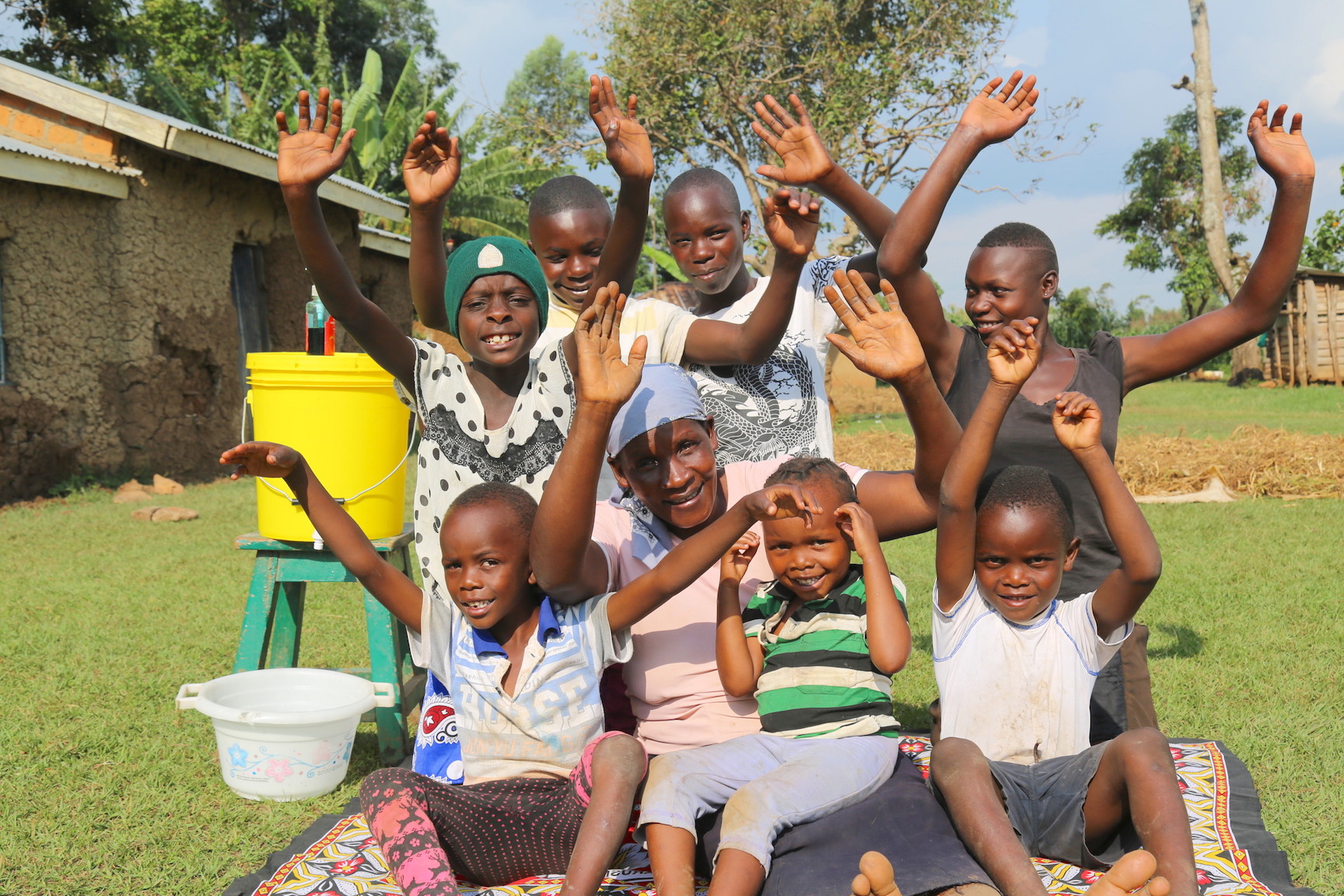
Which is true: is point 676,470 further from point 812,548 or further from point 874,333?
point 874,333

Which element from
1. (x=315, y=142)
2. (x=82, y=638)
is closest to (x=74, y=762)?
(x=82, y=638)

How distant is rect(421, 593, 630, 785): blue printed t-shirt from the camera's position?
261cm

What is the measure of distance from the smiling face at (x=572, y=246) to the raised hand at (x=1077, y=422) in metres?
1.49

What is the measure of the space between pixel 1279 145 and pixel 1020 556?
1363mm

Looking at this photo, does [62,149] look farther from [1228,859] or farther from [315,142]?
[1228,859]

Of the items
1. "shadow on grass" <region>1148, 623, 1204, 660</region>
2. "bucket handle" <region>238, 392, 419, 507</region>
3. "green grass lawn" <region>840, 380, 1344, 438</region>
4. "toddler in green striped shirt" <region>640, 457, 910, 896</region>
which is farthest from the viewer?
"green grass lawn" <region>840, 380, 1344, 438</region>

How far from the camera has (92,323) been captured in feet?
31.0

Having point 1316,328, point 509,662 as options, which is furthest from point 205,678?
point 1316,328

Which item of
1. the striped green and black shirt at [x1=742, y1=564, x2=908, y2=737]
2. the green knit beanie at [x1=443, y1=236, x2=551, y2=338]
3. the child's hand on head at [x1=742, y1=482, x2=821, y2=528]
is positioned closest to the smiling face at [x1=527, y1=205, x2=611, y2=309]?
the green knit beanie at [x1=443, y1=236, x2=551, y2=338]

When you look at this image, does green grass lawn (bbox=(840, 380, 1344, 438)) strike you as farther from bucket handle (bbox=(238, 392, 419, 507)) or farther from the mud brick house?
bucket handle (bbox=(238, 392, 419, 507))

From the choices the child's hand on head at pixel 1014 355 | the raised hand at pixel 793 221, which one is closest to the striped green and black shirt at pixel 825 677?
Answer: the child's hand on head at pixel 1014 355

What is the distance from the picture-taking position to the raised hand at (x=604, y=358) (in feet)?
7.79

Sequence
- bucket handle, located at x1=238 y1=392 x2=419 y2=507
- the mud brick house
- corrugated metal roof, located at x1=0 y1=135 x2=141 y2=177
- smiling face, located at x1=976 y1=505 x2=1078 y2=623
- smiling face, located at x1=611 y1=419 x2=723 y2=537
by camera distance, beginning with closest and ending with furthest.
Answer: smiling face, located at x1=976 y1=505 x2=1078 y2=623, smiling face, located at x1=611 y1=419 x2=723 y2=537, bucket handle, located at x1=238 y1=392 x2=419 y2=507, corrugated metal roof, located at x1=0 y1=135 x2=141 y2=177, the mud brick house

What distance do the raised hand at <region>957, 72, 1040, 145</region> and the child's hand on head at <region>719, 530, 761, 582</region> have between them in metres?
1.27
